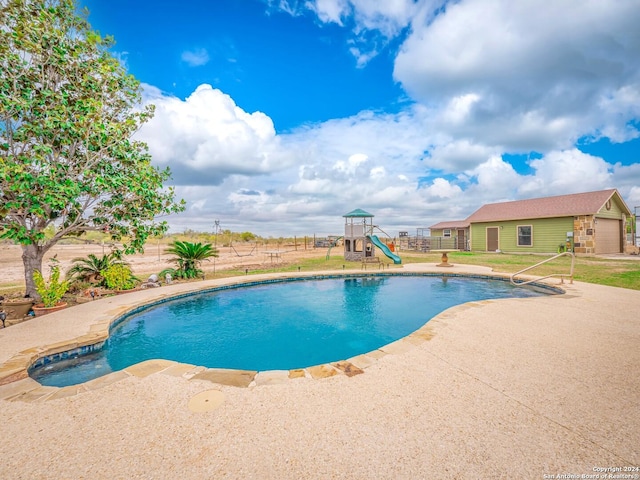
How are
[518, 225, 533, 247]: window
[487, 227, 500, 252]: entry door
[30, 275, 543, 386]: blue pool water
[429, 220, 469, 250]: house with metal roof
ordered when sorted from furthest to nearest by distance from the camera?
1. [429, 220, 469, 250]: house with metal roof
2. [487, 227, 500, 252]: entry door
3. [518, 225, 533, 247]: window
4. [30, 275, 543, 386]: blue pool water

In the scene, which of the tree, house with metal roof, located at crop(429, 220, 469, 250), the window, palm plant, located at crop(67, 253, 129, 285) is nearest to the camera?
the tree

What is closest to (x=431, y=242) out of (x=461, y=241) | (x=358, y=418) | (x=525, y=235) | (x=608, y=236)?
(x=461, y=241)

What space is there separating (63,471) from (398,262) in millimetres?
14199

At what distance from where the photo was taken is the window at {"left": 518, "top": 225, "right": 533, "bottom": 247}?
737 inches

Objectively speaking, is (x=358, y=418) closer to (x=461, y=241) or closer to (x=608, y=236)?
(x=608, y=236)

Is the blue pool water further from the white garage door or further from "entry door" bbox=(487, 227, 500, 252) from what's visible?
"entry door" bbox=(487, 227, 500, 252)

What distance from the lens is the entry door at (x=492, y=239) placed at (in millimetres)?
20734

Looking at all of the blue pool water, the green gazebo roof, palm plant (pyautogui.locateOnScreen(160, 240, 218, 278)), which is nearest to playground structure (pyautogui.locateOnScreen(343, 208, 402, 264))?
the green gazebo roof

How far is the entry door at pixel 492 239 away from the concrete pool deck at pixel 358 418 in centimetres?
1922

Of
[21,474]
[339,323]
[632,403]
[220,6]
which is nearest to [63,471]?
[21,474]

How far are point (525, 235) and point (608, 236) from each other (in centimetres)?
439

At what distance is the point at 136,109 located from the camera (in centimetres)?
719

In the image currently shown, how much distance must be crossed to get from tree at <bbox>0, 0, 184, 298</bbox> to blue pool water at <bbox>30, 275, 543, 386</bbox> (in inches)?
102

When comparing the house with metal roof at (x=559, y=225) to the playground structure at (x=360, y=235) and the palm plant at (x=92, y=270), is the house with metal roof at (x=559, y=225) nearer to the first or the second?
the playground structure at (x=360, y=235)
